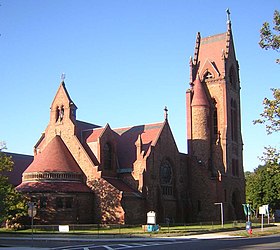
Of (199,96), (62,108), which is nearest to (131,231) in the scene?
(62,108)

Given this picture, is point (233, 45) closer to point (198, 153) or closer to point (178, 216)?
point (198, 153)

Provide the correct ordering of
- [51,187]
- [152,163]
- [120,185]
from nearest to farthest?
[51,187]
[120,185]
[152,163]

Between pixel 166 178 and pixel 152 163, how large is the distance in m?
4.94

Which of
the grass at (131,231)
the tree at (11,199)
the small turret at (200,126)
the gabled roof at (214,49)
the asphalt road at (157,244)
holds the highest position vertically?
the gabled roof at (214,49)

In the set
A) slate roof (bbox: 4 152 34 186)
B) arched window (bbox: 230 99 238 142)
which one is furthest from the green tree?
slate roof (bbox: 4 152 34 186)

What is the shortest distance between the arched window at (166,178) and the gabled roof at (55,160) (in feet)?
35.8

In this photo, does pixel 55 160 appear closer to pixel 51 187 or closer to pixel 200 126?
pixel 51 187

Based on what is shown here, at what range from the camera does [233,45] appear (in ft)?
246

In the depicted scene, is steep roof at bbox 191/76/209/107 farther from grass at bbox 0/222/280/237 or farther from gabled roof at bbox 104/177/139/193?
grass at bbox 0/222/280/237

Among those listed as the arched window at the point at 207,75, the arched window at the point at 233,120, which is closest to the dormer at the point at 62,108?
the arched window at the point at 207,75

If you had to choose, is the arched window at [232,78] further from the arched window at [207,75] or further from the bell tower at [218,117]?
the arched window at [207,75]

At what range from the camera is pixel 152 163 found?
58.9 m

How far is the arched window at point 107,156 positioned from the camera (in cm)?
6047

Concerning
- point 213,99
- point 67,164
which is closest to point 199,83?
point 213,99
